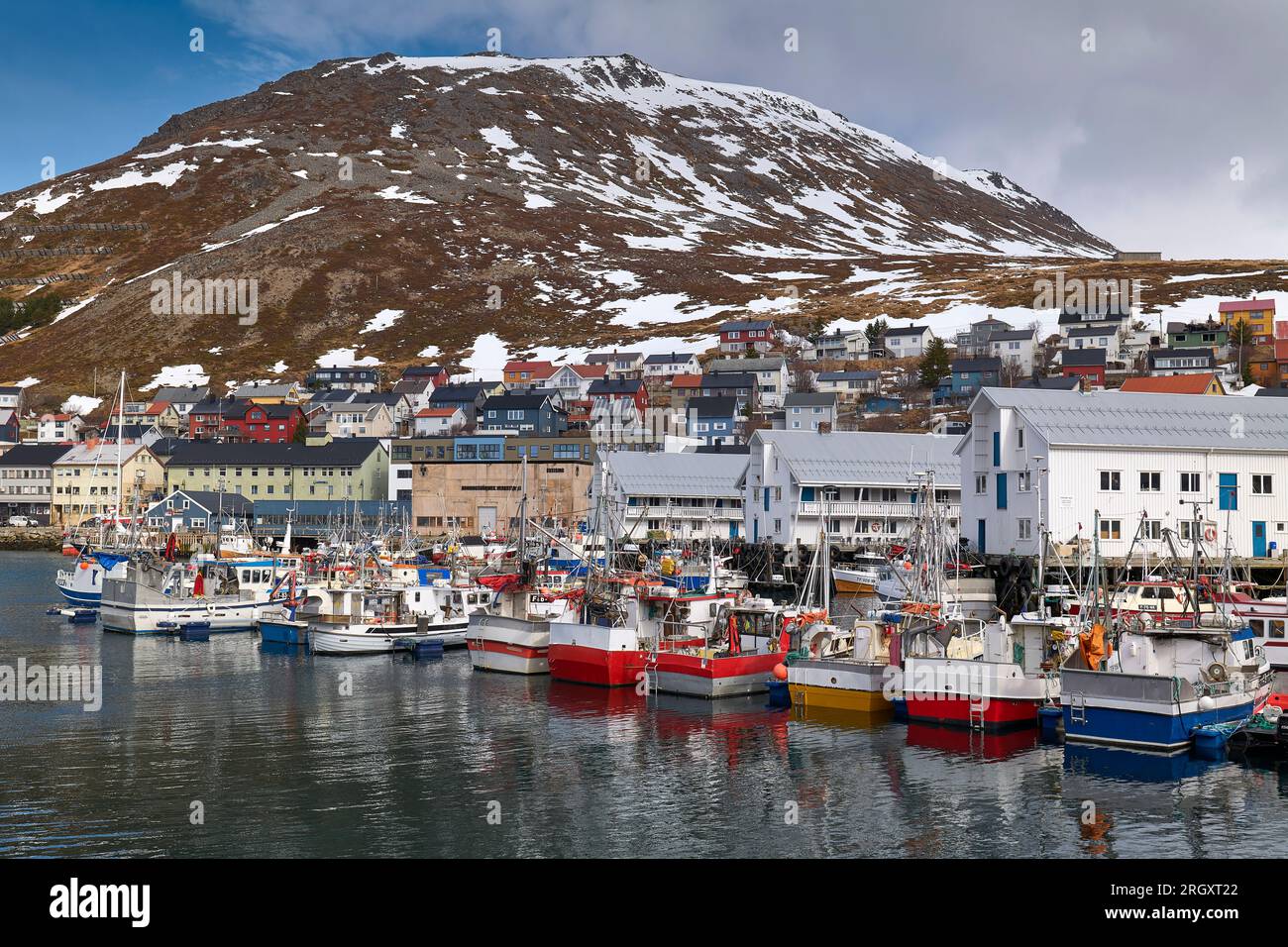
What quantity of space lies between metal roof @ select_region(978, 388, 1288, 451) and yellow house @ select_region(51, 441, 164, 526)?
4576 inches

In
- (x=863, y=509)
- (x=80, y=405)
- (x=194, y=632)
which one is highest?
(x=80, y=405)

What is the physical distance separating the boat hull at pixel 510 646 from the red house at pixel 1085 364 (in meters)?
107

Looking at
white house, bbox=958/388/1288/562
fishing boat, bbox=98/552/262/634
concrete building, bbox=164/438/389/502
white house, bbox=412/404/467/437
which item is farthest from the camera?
white house, bbox=412/404/467/437

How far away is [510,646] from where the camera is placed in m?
51.1

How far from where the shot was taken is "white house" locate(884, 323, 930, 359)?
176 metres

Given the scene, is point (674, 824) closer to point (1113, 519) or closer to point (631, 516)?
point (1113, 519)

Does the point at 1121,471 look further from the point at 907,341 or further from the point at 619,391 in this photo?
the point at 907,341

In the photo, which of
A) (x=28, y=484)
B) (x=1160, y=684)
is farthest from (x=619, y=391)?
(x=1160, y=684)

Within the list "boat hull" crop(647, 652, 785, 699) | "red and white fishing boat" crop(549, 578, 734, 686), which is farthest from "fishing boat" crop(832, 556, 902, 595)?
"boat hull" crop(647, 652, 785, 699)

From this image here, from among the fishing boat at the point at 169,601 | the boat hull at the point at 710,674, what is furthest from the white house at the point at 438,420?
the boat hull at the point at 710,674

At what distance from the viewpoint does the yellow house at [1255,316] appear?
535 ft

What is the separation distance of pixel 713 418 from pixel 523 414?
915 inches

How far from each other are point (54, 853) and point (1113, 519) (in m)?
50.5

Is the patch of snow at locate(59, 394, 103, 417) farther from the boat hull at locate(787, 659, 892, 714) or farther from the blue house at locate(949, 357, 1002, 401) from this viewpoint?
the boat hull at locate(787, 659, 892, 714)
